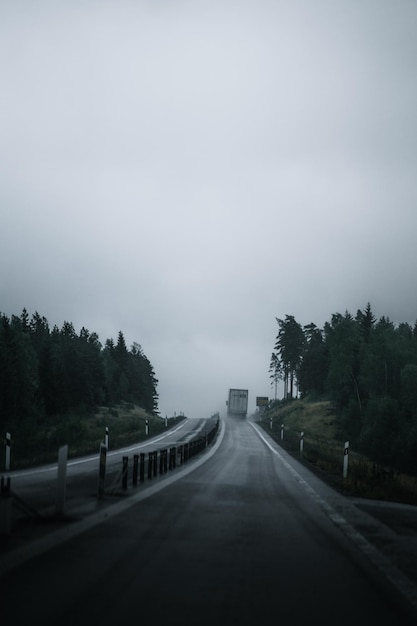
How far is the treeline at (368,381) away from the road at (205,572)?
39772 mm

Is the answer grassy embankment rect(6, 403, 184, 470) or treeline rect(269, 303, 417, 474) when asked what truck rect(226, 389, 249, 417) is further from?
grassy embankment rect(6, 403, 184, 470)

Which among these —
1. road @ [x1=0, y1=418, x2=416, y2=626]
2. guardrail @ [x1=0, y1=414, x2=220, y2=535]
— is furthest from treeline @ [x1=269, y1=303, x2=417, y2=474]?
road @ [x1=0, y1=418, x2=416, y2=626]

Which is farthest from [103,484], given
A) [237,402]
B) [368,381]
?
[237,402]

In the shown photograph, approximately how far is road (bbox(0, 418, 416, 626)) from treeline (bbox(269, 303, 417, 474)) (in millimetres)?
39772

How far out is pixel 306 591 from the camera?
612 centimetres

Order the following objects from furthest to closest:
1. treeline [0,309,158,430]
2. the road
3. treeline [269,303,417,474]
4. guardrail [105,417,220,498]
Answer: treeline [0,309,158,430] < treeline [269,303,417,474] < guardrail [105,417,220,498] < the road

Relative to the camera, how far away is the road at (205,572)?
5340mm

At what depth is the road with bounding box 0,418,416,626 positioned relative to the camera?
534cm

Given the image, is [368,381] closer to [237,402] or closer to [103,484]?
[237,402]

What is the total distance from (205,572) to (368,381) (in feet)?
215

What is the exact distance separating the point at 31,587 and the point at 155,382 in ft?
544

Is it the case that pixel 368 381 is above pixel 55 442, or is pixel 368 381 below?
above

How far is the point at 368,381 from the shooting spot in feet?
227

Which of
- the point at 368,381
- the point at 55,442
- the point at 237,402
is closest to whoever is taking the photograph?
the point at 55,442
